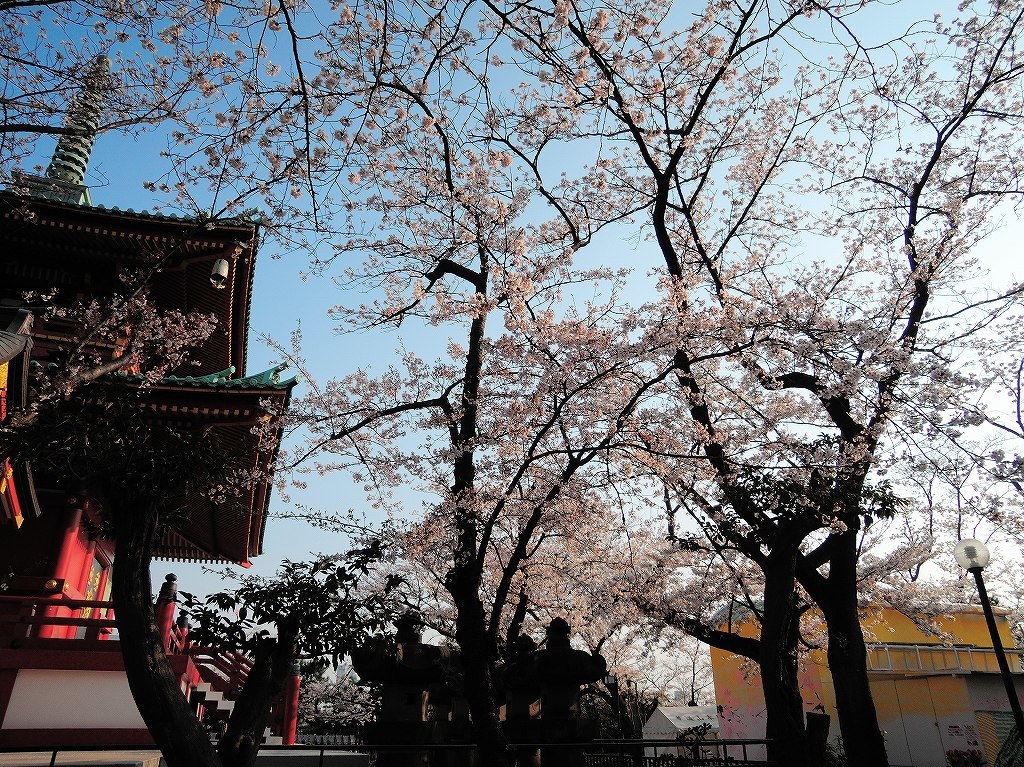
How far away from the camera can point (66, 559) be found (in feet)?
31.2

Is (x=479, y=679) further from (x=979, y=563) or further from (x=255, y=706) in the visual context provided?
(x=979, y=563)

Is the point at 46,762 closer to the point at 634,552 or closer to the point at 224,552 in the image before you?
the point at 224,552

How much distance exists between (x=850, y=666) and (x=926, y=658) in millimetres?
14678

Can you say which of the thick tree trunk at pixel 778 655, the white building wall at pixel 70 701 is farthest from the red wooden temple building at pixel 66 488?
the thick tree trunk at pixel 778 655

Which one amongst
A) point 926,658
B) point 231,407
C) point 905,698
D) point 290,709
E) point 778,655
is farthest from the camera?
point 926,658

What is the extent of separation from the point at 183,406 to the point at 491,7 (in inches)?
275

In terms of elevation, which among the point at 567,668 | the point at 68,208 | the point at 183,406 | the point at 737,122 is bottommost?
the point at 567,668

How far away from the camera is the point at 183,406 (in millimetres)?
8789

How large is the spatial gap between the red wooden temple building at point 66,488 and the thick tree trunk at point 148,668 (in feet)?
6.15

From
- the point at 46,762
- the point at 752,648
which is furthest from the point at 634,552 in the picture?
the point at 46,762

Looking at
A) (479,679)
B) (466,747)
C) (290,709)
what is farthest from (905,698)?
(466,747)

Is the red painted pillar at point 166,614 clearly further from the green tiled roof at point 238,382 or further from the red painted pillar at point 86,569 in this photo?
the green tiled roof at point 238,382

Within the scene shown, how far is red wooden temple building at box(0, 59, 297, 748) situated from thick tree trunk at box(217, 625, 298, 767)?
205cm

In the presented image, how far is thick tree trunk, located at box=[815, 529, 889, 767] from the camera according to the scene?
7973 mm
